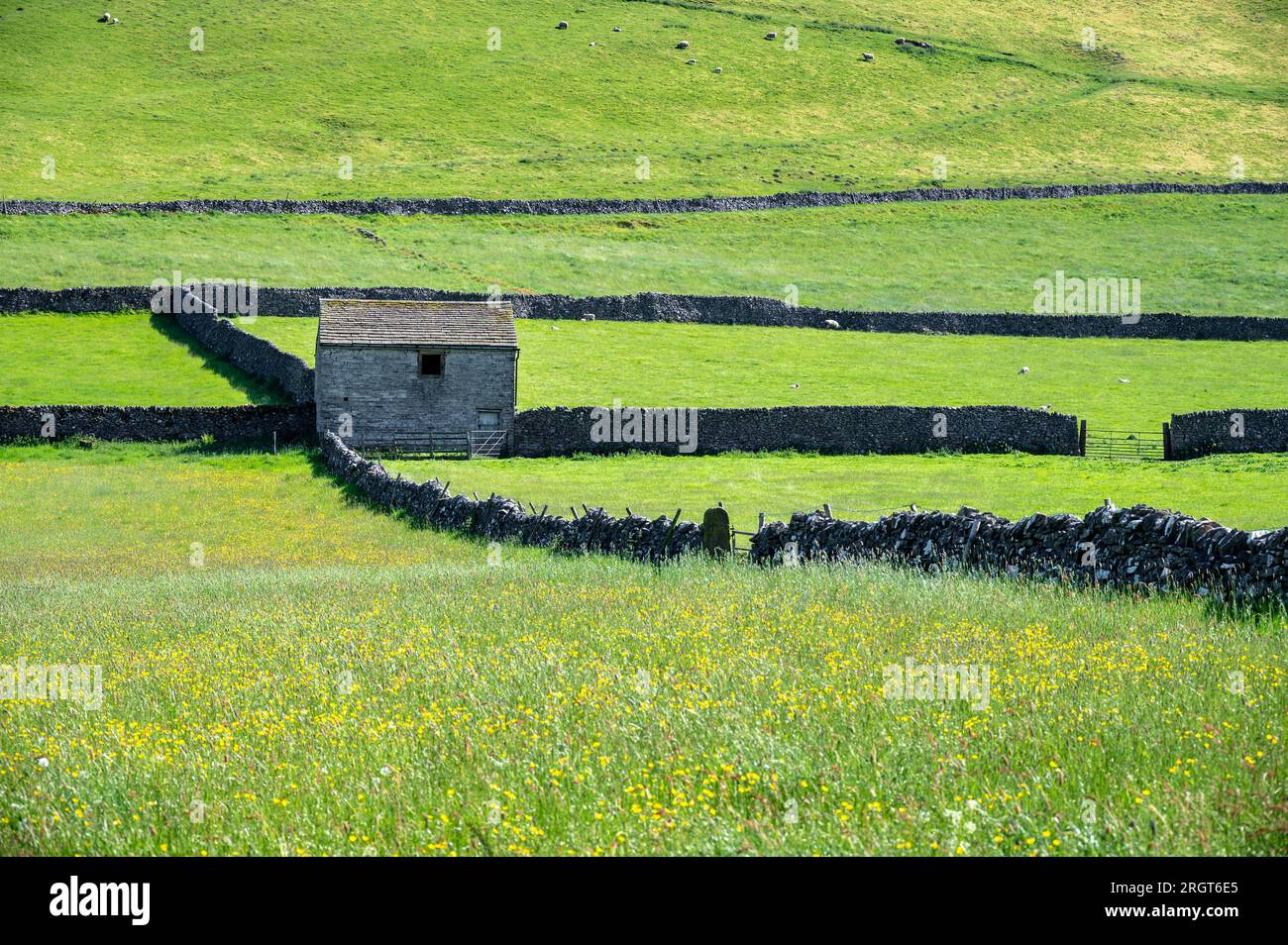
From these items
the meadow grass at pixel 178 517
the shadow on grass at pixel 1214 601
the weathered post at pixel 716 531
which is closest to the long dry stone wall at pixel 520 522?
the weathered post at pixel 716 531

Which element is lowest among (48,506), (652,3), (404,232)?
(48,506)

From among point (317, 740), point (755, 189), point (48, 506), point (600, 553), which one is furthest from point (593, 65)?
point (317, 740)

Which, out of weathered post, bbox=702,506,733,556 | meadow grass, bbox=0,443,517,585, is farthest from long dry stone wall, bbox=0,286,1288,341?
weathered post, bbox=702,506,733,556

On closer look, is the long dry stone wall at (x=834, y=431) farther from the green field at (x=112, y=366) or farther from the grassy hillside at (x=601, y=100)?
the grassy hillside at (x=601, y=100)

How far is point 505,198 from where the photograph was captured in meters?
86.3

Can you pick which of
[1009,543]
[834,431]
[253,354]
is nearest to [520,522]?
[1009,543]

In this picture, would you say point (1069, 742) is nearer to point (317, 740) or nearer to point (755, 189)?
point (317, 740)

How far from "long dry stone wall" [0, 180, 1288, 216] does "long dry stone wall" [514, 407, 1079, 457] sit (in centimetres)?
4290

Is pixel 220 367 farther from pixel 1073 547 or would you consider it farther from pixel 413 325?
pixel 1073 547

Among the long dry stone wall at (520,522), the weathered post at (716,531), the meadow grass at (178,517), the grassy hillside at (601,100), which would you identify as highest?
the grassy hillside at (601,100)

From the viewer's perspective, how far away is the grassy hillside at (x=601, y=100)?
94.3 m

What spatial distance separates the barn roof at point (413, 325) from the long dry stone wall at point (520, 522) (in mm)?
8661

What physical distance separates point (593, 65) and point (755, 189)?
3443 cm

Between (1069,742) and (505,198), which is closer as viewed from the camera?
(1069,742)
